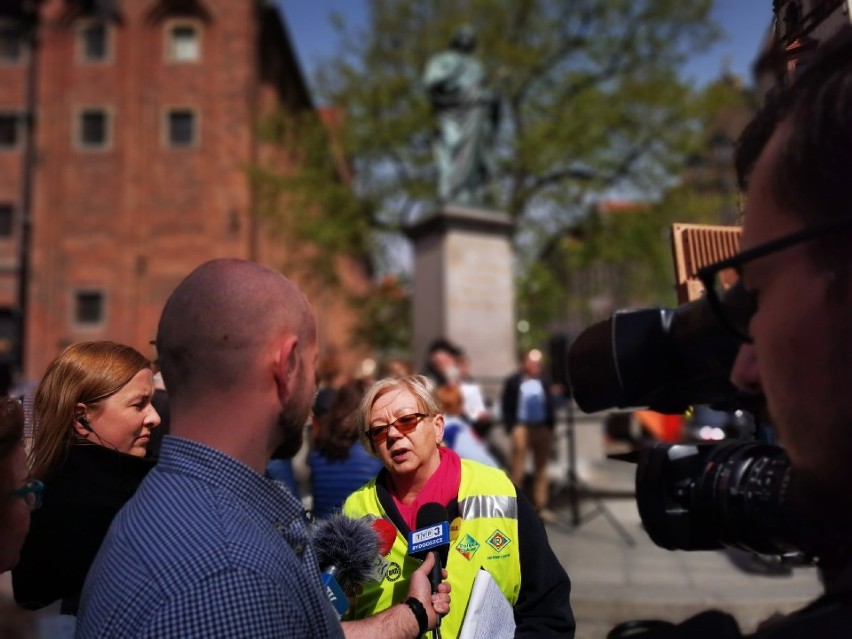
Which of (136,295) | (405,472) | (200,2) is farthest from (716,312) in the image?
(200,2)

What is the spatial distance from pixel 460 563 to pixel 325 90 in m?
20.6

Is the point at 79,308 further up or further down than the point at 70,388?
further up

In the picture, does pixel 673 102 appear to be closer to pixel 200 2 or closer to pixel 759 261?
pixel 200 2

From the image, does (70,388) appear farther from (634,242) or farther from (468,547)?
(634,242)

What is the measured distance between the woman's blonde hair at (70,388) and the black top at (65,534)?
7 centimetres

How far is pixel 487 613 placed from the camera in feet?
6.93

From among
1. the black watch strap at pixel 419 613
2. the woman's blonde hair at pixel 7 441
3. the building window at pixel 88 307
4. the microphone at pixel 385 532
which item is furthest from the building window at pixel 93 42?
the black watch strap at pixel 419 613

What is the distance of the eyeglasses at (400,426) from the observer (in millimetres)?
2637

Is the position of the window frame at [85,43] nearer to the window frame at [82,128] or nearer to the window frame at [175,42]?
the window frame at [82,128]

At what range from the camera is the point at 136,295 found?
89.1 feet

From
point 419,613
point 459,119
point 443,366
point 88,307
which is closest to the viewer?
point 419,613

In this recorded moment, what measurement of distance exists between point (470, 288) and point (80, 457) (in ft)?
32.9

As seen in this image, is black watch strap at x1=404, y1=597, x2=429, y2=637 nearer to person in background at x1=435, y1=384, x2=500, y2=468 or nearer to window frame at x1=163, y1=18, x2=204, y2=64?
person in background at x1=435, y1=384, x2=500, y2=468

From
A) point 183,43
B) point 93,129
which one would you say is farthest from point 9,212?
point 183,43
